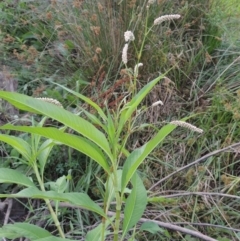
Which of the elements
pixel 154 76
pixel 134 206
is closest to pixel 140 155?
pixel 134 206

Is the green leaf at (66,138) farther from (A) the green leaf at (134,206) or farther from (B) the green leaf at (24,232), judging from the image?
(B) the green leaf at (24,232)

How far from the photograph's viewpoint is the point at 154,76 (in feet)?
10.5

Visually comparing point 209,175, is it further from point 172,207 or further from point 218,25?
point 218,25

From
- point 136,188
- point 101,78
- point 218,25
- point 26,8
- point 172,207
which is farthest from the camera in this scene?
point 26,8

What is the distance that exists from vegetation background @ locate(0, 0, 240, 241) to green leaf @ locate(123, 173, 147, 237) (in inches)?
31.3

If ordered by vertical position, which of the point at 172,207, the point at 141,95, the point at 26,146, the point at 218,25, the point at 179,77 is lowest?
the point at 172,207

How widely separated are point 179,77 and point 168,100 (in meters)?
0.24

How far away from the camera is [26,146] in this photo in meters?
1.59

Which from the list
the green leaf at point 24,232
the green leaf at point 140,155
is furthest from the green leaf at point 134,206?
the green leaf at point 24,232

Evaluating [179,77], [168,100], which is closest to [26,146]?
[168,100]

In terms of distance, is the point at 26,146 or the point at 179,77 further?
the point at 179,77

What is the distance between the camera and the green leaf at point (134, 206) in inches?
55.4

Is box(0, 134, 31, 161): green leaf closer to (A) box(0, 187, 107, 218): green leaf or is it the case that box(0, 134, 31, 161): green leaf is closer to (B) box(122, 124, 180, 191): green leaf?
(A) box(0, 187, 107, 218): green leaf

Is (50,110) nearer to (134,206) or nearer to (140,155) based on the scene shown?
(140,155)
